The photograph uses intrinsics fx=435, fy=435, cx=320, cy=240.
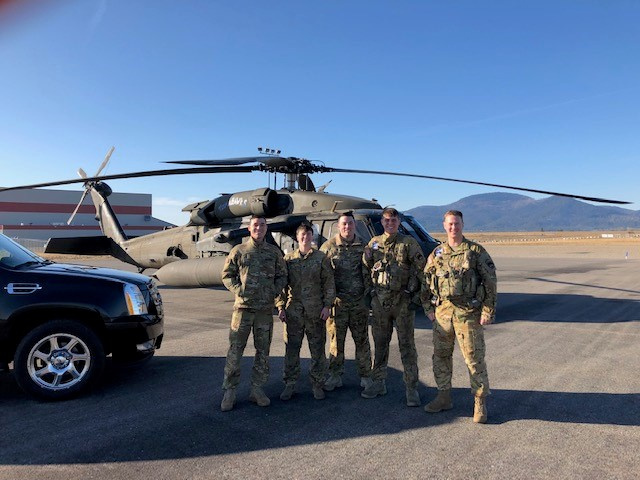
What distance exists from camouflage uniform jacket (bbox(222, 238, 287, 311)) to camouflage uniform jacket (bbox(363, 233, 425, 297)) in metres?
0.94

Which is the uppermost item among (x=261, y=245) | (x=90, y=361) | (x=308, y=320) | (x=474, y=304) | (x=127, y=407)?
(x=261, y=245)

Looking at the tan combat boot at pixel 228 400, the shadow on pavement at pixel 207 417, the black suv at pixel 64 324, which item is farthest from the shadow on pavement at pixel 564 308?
the black suv at pixel 64 324

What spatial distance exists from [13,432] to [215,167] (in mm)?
5801

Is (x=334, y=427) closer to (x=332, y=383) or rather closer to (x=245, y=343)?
(x=332, y=383)

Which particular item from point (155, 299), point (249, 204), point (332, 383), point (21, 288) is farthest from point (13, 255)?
point (249, 204)

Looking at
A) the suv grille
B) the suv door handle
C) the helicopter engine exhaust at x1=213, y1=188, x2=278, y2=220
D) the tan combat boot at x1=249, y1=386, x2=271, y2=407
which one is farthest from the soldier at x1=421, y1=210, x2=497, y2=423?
the helicopter engine exhaust at x1=213, y1=188, x2=278, y2=220

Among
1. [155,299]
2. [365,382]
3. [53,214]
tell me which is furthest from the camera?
[53,214]

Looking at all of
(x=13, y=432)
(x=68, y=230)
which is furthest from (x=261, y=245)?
(x=68, y=230)

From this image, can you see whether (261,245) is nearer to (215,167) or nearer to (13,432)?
(13,432)

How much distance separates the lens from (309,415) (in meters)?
3.91

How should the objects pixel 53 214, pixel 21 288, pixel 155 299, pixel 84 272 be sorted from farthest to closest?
1. pixel 53 214
2. pixel 155 299
3. pixel 84 272
4. pixel 21 288

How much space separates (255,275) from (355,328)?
1.19 meters

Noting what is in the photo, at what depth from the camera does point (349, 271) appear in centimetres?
455

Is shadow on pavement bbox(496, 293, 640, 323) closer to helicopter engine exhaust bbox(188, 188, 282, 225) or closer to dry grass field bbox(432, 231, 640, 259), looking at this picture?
helicopter engine exhaust bbox(188, 188, 282, 225)
